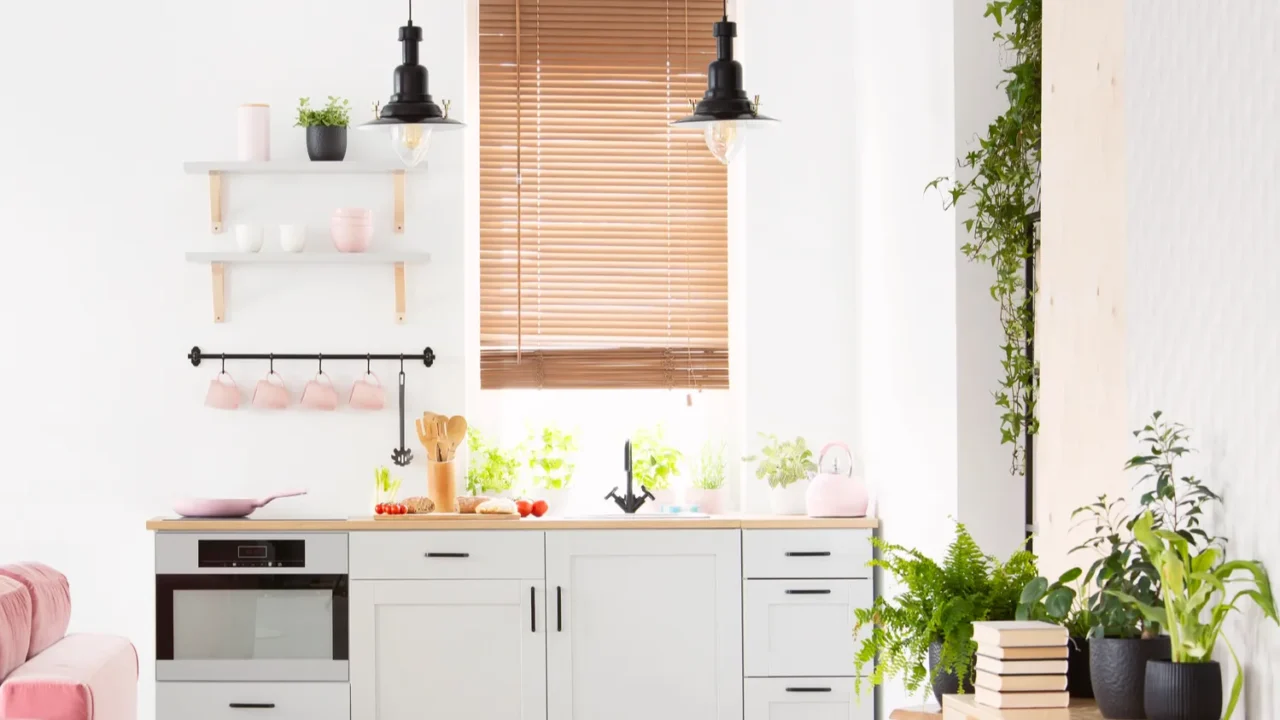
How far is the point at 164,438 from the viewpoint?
4.85m

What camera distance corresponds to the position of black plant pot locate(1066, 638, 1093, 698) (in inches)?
98.0

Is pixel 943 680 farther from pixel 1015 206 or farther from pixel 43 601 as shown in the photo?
pixel 43 601

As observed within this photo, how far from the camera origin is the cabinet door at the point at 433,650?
174 inches

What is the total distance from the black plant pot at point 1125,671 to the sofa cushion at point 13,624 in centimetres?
204

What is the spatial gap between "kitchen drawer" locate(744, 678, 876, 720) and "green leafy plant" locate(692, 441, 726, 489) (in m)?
0.79

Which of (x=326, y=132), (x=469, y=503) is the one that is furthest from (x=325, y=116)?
(x=469, y=503)

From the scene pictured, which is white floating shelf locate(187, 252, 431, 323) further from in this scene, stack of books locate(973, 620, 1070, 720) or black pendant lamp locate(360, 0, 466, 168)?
stack of books locate(973, 620, 1070, 720)

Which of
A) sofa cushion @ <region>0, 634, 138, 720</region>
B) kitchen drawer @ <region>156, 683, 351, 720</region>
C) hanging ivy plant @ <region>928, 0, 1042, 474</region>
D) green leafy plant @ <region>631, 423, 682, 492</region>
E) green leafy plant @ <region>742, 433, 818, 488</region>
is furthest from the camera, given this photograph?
green leafy plant @ <region>631, 423, 682, 492</region>

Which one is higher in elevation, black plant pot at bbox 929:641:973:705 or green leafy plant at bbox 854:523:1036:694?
green leafy plant at bbox 854:523:1036:694

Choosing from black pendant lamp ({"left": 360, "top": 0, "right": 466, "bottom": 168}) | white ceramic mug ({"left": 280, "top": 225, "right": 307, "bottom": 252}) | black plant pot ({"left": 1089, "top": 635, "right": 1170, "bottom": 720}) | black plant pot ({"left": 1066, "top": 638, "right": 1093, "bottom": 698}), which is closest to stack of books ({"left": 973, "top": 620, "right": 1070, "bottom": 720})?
black plant pot ({"left": 1089, "top": 635, "right": 1170, "bottom": 720})

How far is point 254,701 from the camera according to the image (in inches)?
173

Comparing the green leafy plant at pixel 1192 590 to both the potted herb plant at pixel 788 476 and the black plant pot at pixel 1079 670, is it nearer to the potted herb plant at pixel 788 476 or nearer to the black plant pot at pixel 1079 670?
the black plant pot at pixel 1079 670

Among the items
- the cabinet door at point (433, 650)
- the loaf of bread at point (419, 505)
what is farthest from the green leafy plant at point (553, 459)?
the cabinet door at point (433, 650)

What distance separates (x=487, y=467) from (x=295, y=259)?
3.36 feet
